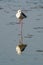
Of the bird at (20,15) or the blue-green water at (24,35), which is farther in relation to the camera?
the bird at (20,15)

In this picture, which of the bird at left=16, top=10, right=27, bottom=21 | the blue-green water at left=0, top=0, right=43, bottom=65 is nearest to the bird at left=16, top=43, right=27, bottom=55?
the blue-green water at left=0, top=0, right=43, bottom=65

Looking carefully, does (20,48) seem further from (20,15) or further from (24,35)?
(20,15)

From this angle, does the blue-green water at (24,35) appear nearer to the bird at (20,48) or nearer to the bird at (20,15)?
the bird at (20,48)

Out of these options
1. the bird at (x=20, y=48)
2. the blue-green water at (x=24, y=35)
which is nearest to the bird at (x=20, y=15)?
the blue-green water at (x=24, y=35)

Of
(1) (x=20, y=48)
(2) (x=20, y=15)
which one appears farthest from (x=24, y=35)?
(2) (x=20, y=15)

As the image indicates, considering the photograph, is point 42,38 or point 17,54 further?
point 42,38

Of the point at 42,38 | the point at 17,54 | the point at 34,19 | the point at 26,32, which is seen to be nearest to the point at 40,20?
the point at 34,19

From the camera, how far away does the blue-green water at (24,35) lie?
9.40 meters

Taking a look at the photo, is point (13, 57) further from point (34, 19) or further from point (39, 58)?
point (34, 19)

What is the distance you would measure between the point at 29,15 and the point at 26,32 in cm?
346

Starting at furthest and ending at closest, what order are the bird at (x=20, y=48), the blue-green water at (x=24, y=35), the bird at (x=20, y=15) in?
the bird at (x=20, y=15) → the bird at (x=20, y=48) → the blue-green water at (x=24, y=35)

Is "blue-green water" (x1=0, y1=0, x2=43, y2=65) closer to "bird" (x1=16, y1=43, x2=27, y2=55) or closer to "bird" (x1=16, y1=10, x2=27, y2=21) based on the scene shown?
"bird" (x1=16, y1=43, x2=27, y2=55)

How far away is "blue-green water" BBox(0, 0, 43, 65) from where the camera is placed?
940 cm

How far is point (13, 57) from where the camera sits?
962cm
